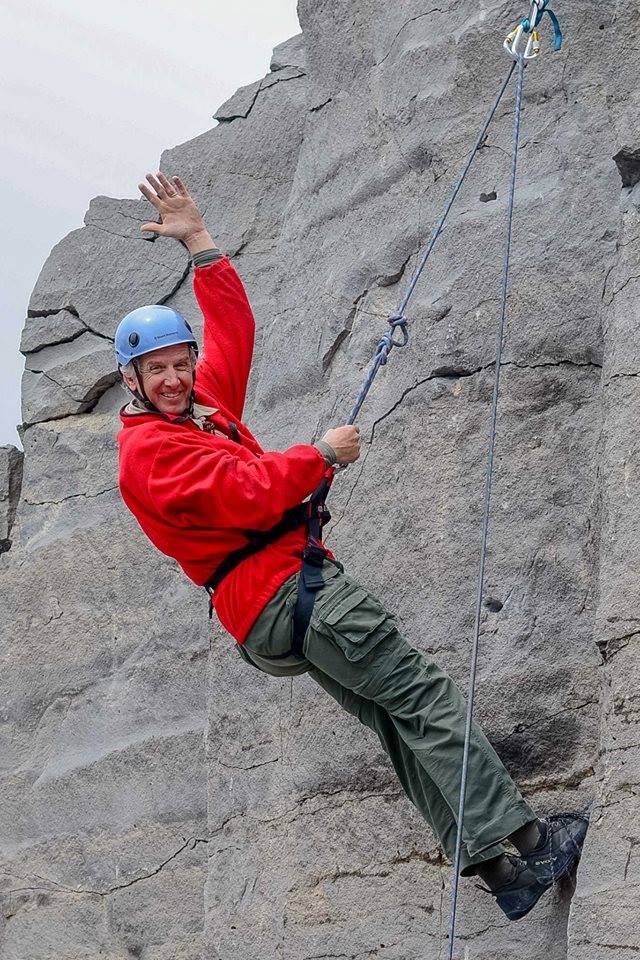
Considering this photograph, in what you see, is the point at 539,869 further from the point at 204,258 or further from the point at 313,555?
the point at 204,258

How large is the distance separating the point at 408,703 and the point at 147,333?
3.87 ft

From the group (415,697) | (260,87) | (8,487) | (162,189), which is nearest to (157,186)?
(162,189)

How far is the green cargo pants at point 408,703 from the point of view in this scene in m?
3.65

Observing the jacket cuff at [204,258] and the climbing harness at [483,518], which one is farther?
the jacket cuff at [204,258]

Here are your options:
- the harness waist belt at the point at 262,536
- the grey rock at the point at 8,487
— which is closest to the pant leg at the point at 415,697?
the harness waist belt at the point at 262,536

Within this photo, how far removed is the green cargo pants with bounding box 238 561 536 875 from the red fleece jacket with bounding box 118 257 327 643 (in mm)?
81

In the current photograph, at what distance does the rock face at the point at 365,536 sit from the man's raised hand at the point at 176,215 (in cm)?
72

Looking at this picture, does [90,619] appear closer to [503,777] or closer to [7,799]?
[7,799]

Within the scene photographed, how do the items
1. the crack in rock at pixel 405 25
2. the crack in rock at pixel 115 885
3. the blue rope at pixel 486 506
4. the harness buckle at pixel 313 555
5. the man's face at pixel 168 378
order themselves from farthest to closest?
the crack in rock at pixel 115 885
the crack in rock at pixel 405 25
the man's face at pixel 168 378
the harness buckle at pixel 313 555
the blue rope at pixel 486 506

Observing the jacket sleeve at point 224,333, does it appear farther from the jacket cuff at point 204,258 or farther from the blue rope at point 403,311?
the blue rope at point 403,311

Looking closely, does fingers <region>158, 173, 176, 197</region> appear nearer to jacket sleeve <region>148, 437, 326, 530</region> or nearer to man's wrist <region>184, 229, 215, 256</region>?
man's wrist <region>184, 229, 215, 256</region>

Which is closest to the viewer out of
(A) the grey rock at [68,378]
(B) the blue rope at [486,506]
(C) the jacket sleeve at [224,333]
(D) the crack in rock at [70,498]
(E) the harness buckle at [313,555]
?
(B) the blue rope at [486,506]

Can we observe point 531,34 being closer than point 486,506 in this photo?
No

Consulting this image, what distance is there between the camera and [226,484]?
3715 mm
